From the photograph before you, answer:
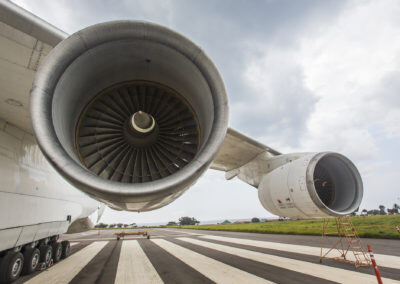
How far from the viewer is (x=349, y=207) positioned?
4.80 metres

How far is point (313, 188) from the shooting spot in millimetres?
4332

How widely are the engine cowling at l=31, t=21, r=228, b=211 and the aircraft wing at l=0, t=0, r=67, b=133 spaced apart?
371 millimetres

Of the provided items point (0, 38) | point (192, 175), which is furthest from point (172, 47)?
point (0, 38)

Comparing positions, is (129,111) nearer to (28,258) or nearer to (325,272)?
(28,258)

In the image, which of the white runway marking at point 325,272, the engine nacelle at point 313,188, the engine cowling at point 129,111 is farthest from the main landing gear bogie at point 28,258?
the white runway marking at point 325,272

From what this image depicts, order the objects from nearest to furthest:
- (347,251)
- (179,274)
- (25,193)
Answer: (25,193)
(179,274)
(347,251)

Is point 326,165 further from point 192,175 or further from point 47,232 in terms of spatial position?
point 47,232

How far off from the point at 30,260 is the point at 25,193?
213 centimetres

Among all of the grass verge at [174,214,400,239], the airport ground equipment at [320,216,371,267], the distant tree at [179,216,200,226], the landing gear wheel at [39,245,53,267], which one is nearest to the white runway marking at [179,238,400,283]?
the airport ground equipment at [320,216,371,267]

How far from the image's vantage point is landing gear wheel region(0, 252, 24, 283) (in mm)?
4758

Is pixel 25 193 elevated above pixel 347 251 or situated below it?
above

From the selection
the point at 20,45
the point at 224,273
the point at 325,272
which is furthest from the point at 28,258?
the point at 325,272

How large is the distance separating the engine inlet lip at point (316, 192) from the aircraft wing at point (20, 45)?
4.76 meters

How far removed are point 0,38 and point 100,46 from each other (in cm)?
117
